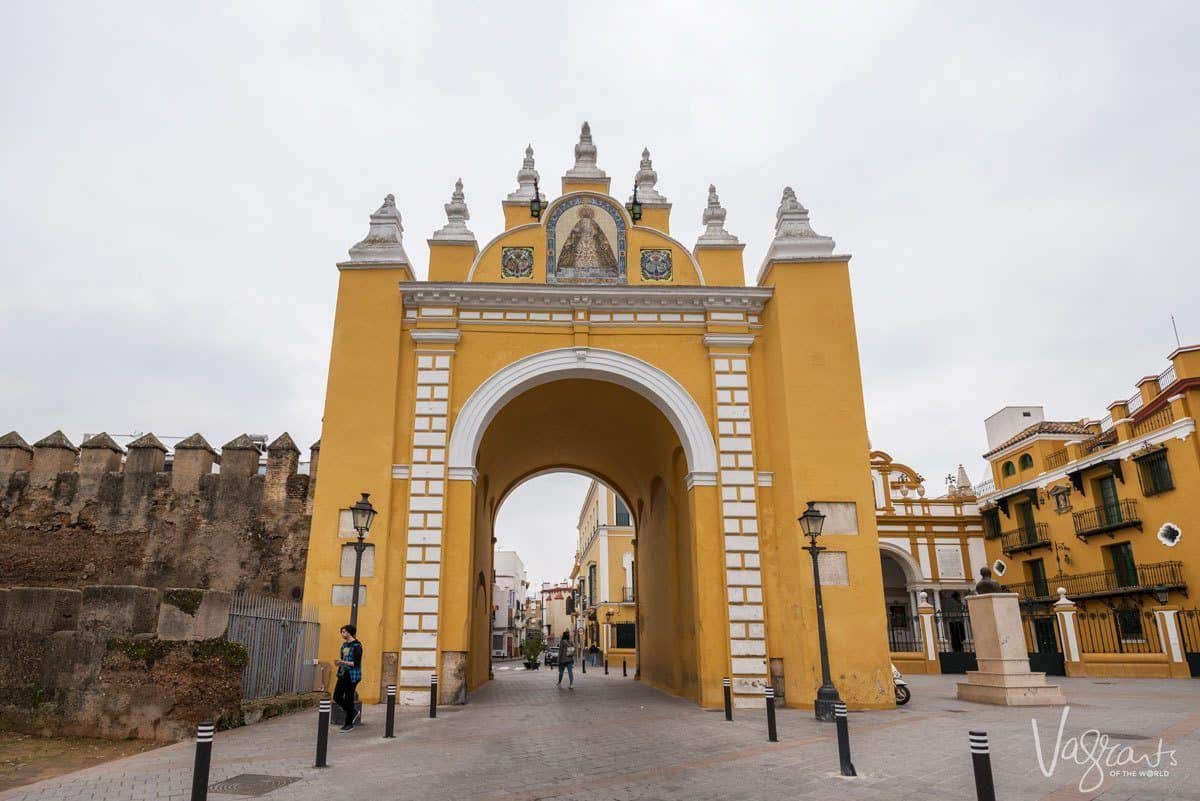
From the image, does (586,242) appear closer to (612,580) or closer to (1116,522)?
(1116,522)

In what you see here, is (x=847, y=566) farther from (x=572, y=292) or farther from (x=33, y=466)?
(x=33, y=466)

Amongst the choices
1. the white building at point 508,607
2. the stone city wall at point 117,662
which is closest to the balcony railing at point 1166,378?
the stone city wall at point 117,662

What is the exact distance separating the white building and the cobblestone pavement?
39754 mm

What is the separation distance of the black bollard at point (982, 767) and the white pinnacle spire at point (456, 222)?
1248 cm

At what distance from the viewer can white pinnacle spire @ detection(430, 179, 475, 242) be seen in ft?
47.5

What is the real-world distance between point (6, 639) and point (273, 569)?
6708 mm

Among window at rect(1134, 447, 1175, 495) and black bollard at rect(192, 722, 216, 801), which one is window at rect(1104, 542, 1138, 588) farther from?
black bollard at rect(192, 722, 216, 801)

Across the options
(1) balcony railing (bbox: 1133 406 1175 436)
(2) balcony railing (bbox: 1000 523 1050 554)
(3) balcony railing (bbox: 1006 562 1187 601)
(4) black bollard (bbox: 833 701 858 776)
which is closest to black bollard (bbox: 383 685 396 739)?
(4) black bollard (bbox: 833 701 858 776)

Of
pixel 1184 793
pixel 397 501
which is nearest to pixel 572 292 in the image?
pixel 397 501

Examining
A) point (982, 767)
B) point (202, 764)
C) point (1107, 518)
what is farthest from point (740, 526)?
point (1107, 518)

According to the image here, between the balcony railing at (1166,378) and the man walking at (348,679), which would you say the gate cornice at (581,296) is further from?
the balcony railing at (1166,378)

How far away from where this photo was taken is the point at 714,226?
1511 centimetres

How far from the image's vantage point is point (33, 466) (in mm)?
16172

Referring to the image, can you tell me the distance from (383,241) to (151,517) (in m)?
8.20
